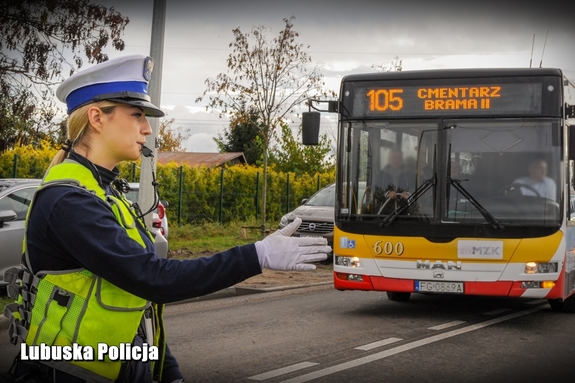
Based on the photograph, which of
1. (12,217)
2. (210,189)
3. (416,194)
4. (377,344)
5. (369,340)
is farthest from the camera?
(210,189)

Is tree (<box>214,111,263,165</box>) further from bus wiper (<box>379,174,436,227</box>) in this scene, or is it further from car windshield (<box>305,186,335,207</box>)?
bus wiper (<box>379,174,436,227</box>)

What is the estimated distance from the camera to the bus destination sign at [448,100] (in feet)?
33.2

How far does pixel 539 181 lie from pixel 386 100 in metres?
2.10

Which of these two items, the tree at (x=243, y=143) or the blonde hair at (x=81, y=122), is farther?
the tree at (x=243, y=143)

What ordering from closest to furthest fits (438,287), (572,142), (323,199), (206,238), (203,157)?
(438,287) < (572,142) < (323,199) < (206,238) < (203,157)

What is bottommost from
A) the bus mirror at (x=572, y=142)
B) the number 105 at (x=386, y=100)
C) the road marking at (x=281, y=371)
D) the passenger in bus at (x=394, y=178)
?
the road marking at (x=281, y=371)

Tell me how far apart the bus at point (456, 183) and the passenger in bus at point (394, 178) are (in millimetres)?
12

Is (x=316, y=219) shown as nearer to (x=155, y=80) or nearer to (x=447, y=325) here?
(x=155, y=80)

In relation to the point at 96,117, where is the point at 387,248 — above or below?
below

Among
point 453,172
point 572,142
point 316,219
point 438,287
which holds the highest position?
point 572,142

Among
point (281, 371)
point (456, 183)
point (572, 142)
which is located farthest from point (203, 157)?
point (281, 371)

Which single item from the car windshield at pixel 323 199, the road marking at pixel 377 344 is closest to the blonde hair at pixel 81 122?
the road marking at pixel 377 344

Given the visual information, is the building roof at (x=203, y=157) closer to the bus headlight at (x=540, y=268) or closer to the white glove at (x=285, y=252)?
the bus headlight at (x=540, y=268)

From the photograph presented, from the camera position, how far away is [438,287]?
10023 mm
